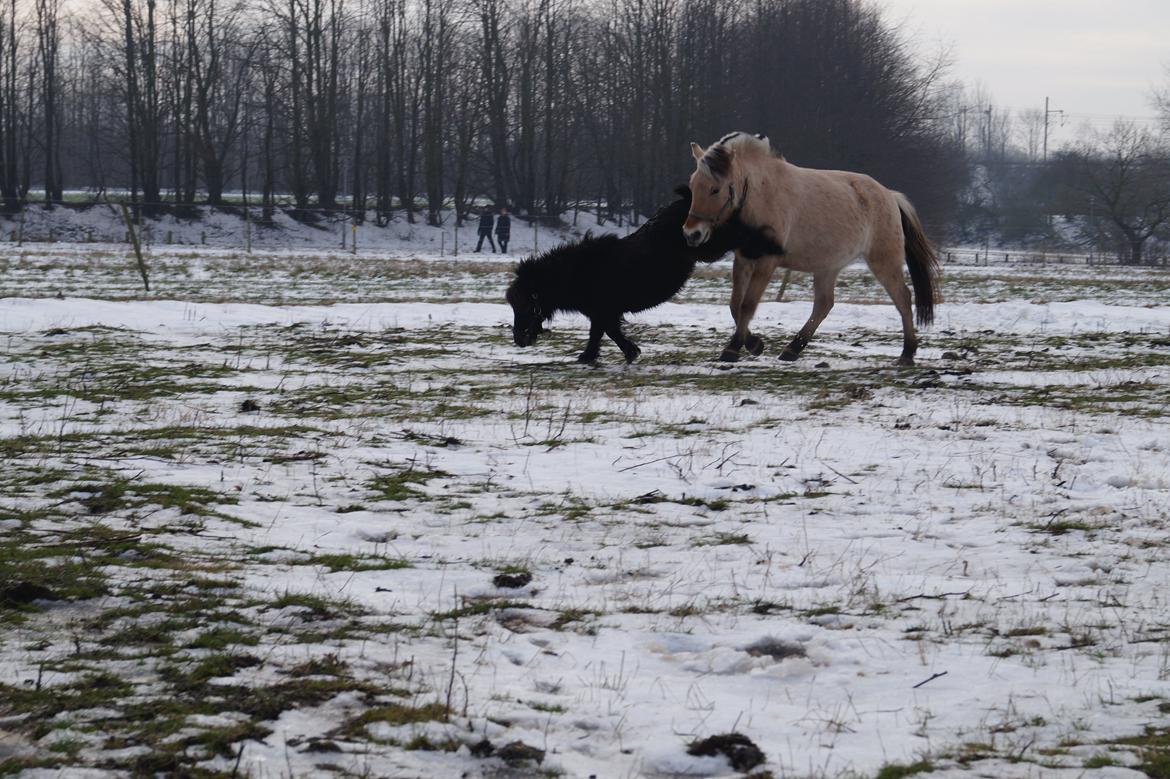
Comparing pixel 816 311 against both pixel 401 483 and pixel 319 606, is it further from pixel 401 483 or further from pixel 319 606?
pixel 319 606

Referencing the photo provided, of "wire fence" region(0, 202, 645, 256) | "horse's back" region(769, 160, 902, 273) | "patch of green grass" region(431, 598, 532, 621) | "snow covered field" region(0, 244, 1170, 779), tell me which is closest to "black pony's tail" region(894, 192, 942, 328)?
"horse's back" region(769, 160, 902, 273)

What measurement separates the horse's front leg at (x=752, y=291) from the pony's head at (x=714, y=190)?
686 mm

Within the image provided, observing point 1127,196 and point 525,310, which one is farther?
point 1127,196

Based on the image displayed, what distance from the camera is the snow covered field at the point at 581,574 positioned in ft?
10.3

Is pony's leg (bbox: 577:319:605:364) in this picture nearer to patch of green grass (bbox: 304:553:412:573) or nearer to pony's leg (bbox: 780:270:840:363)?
pony's leg (bbox: 780:270:840:363)

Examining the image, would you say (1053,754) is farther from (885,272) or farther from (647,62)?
(647,62)

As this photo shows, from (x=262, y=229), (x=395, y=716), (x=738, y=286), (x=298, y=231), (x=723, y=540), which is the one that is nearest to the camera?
(x=395, y=716)

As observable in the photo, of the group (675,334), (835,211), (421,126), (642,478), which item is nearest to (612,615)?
(642,478)

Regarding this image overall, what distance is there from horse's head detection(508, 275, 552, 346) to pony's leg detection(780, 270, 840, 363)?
2429mm

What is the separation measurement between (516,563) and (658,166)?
2344 inches

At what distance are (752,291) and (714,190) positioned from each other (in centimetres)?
125

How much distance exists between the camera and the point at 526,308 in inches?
476

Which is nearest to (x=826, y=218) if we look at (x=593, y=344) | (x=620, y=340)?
(x=620, y=340)

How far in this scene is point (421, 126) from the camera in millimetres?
67500
